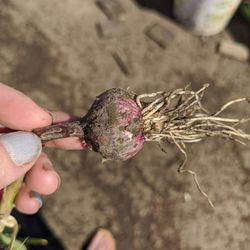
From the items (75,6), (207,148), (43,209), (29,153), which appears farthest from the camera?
(75,6)

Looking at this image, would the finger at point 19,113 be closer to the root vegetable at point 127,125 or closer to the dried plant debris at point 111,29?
the root vegetable at point 127,125

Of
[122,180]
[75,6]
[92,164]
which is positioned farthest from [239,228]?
[75,6]

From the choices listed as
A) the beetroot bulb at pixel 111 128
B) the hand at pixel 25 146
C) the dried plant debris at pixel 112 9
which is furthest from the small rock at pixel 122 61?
the beetroot bulb at pixel 111 128

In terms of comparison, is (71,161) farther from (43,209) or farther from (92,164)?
(43,209)

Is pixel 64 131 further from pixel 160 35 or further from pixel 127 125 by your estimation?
pixel 160 35

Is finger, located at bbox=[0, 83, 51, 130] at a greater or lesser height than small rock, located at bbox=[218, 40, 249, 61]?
greater

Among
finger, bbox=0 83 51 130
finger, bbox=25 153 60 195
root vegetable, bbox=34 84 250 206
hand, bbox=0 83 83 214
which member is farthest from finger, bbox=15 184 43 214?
root vegetable, bbox=34 84 250 206

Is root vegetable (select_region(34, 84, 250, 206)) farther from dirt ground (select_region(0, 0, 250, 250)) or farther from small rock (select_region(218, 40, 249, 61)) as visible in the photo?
small rock (select_region(218, 40, 249, 61))
